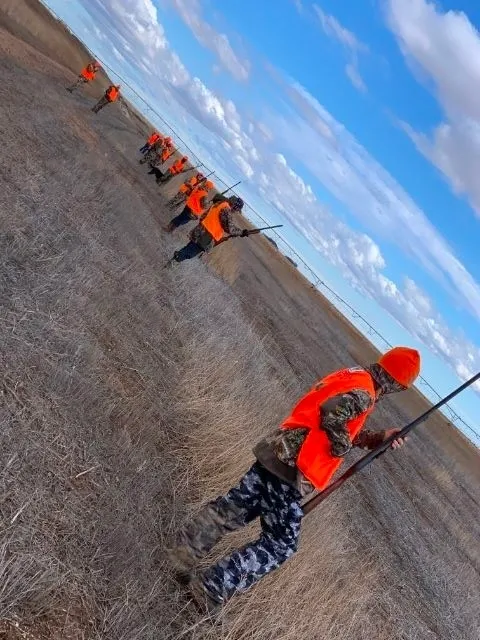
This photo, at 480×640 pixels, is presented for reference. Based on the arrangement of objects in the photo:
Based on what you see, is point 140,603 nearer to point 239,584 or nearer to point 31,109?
point 239,584

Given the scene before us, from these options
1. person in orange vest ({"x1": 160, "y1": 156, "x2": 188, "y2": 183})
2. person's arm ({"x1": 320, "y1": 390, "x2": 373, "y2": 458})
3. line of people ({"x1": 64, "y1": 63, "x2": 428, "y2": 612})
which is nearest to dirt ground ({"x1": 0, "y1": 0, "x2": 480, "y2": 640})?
line of people ({"x1": 64, "y1": 63, "x2": 428, "y2": 612})

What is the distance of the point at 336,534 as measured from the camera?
7195 mm

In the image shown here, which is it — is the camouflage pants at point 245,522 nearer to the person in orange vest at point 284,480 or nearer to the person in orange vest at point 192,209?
the person in orange vest at point 284,480

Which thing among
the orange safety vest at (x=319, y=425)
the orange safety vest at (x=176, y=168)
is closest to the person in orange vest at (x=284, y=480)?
the orange safety vest at (x=319, y=425)

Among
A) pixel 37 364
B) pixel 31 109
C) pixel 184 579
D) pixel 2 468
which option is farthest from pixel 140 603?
pixel 31 109

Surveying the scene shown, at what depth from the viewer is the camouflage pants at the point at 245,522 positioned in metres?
4.46

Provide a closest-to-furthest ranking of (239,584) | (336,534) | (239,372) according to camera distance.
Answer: (239,584) → (336,534) → (239,372)

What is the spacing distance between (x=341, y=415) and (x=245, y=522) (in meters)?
1.14

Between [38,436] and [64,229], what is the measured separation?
555 centimetres

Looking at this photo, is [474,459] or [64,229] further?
[474,459]

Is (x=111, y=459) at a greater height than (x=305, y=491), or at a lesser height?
lesser

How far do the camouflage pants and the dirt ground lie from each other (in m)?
0.24

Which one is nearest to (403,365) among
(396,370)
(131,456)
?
(396,370)

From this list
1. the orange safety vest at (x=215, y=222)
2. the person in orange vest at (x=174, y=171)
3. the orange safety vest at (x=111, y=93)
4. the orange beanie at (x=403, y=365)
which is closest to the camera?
the orange beanie at (x=403, y=365)
